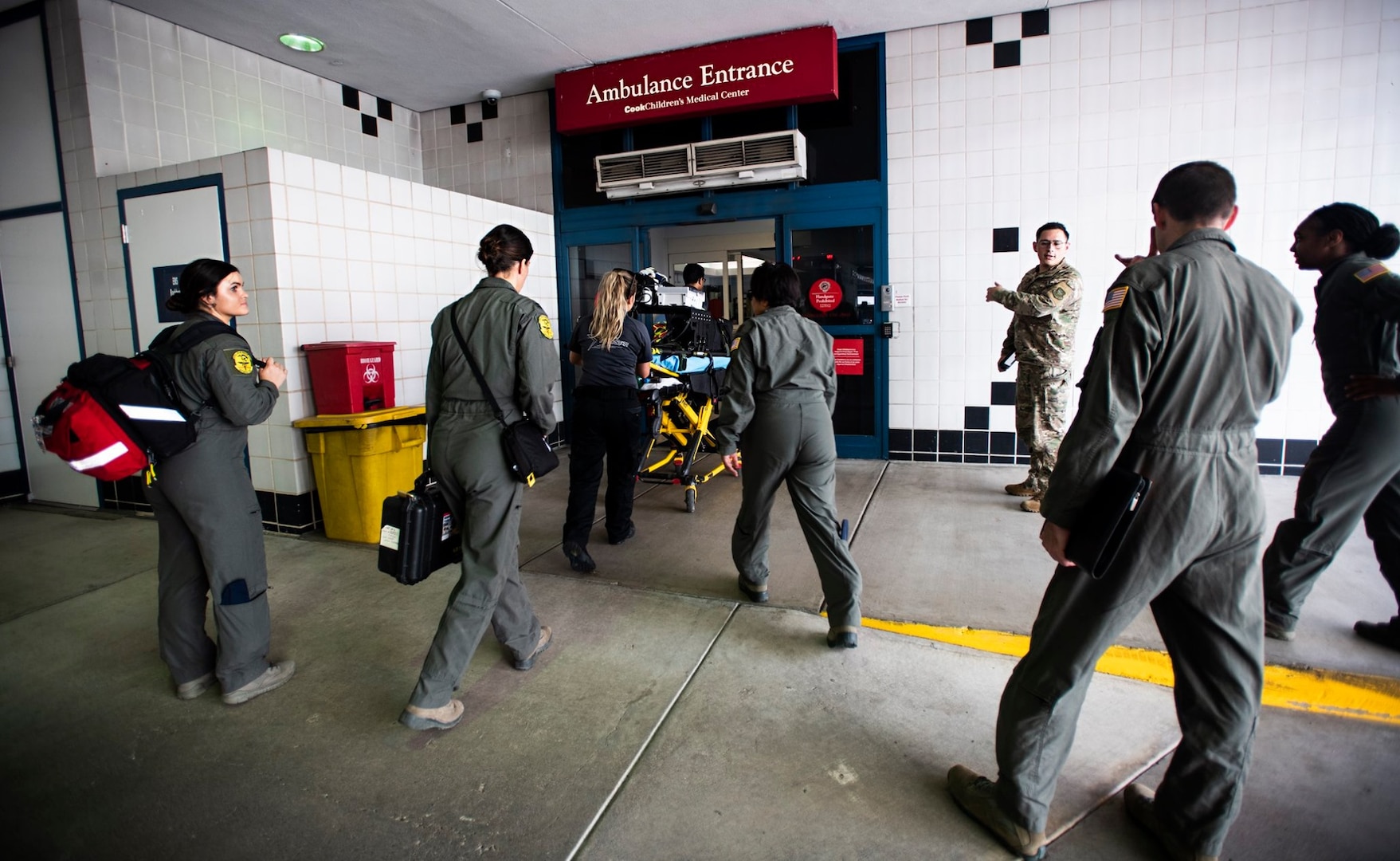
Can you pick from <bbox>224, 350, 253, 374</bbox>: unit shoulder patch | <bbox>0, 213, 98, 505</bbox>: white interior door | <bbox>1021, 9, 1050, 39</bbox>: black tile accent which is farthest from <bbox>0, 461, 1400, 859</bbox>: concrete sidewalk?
<bbox>1021, 9, 1050, 39</bbox>: black tile accent

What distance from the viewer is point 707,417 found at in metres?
4.88

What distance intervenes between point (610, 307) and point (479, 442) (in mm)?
1396

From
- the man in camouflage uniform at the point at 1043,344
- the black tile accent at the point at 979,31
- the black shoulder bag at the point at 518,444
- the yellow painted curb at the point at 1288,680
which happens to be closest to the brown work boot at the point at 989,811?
the yellow painted curb at the point at 1288,680

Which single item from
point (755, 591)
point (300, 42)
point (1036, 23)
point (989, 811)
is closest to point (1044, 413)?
point (755, 591)

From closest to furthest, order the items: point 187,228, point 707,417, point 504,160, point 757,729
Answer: point 757,729, point 187,228, point 707,417, point 504,160

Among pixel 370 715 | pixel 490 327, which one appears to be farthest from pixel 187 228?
pixel 370 715

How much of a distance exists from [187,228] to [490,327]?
127 inches

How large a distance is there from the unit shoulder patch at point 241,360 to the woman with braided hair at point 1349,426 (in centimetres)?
370

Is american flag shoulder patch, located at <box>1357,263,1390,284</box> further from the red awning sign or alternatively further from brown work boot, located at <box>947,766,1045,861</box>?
the red awning sign

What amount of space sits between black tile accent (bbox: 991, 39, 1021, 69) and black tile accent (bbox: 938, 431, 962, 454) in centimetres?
270

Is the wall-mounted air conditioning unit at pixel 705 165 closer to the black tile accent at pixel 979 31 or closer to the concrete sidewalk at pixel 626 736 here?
the black tile accent at pixel 979 31

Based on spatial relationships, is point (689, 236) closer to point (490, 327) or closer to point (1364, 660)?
point (490, 327)

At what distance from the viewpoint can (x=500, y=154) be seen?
21.8 ft

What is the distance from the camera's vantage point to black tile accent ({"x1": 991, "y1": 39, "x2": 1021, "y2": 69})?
5.06 meters
